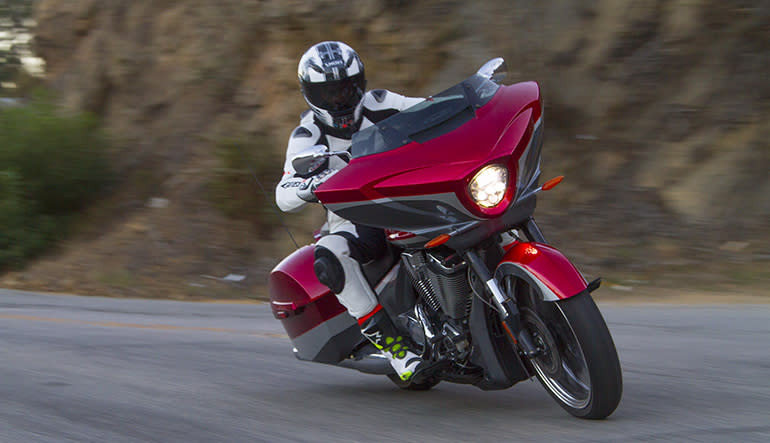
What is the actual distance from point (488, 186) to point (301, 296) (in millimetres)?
1726

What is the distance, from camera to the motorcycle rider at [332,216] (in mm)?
4266

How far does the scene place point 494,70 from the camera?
4.04 meters

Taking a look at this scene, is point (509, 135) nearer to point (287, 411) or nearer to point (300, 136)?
point (300, 136)

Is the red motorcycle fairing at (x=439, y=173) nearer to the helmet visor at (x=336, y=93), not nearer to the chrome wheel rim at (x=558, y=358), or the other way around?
the chrome wheel rim at (x=558, y=358)

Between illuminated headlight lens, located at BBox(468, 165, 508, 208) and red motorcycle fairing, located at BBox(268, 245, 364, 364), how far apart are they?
1.47 meters

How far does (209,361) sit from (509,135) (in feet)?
10.7

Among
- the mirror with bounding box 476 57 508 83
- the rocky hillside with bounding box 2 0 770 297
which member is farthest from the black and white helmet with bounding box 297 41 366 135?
the rocky hillside with bounding box 2 0 770 297

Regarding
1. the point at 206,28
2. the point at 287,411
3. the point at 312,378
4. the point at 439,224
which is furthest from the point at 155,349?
the point at 206,28

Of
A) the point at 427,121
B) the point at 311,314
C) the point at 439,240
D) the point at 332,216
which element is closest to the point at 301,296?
the point at 311,314

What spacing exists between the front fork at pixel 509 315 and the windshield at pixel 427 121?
0.64 metres

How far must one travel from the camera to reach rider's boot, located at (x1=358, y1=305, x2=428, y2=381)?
4234 mm

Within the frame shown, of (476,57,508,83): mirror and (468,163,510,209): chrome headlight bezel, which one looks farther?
(476,57,508,83): mirror

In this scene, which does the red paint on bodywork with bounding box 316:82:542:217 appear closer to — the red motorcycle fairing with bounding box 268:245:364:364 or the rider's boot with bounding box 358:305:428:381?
the rider's boot with bounding box 358:305:428:381

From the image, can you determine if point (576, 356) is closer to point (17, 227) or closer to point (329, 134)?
point (329, 134)
